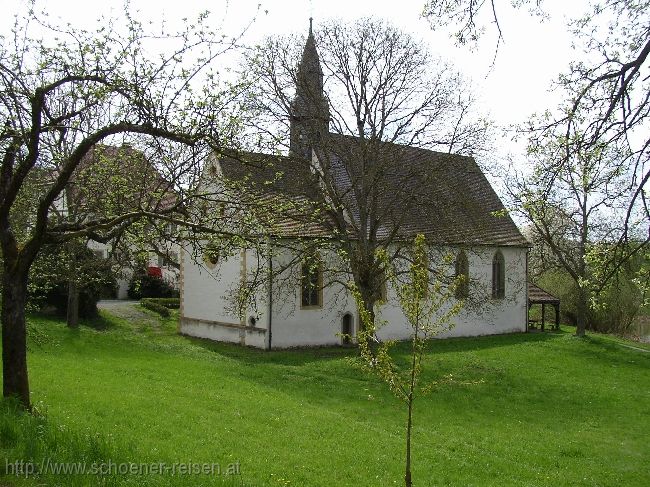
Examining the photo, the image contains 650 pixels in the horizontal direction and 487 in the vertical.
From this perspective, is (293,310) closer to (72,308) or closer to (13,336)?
(72,308)

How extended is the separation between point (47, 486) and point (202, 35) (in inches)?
231

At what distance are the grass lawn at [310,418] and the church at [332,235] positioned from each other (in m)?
2.05

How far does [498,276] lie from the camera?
34.1m

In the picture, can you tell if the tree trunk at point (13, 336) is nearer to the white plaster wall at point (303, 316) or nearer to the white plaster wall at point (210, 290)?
the white plaster wall at point (303, 316)

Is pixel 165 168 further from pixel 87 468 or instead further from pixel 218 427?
pixel 87 468

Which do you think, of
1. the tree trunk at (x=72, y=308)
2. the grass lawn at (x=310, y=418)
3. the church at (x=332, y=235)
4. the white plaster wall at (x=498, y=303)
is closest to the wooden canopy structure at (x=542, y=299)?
the white plaster wall at (x=498, y=303)

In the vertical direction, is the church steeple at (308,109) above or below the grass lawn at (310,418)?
above

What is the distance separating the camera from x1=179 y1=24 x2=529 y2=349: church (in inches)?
848

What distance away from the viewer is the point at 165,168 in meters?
10.3

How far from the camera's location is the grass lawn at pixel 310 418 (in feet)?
26.8

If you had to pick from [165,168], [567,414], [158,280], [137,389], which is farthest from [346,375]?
[158,280]

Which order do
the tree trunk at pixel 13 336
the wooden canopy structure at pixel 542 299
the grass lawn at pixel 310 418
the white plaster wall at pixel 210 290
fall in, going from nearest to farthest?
the grass lawn at pixel 310 418, the tree trunk at pixel 13 336, the white plaster wall at pixel 210 290, the wooden canopy structure at pixel 542 299

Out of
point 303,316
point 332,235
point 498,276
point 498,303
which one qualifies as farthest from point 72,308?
point 498,276

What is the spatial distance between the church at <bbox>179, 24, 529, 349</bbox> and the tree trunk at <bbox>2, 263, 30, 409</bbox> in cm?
814
